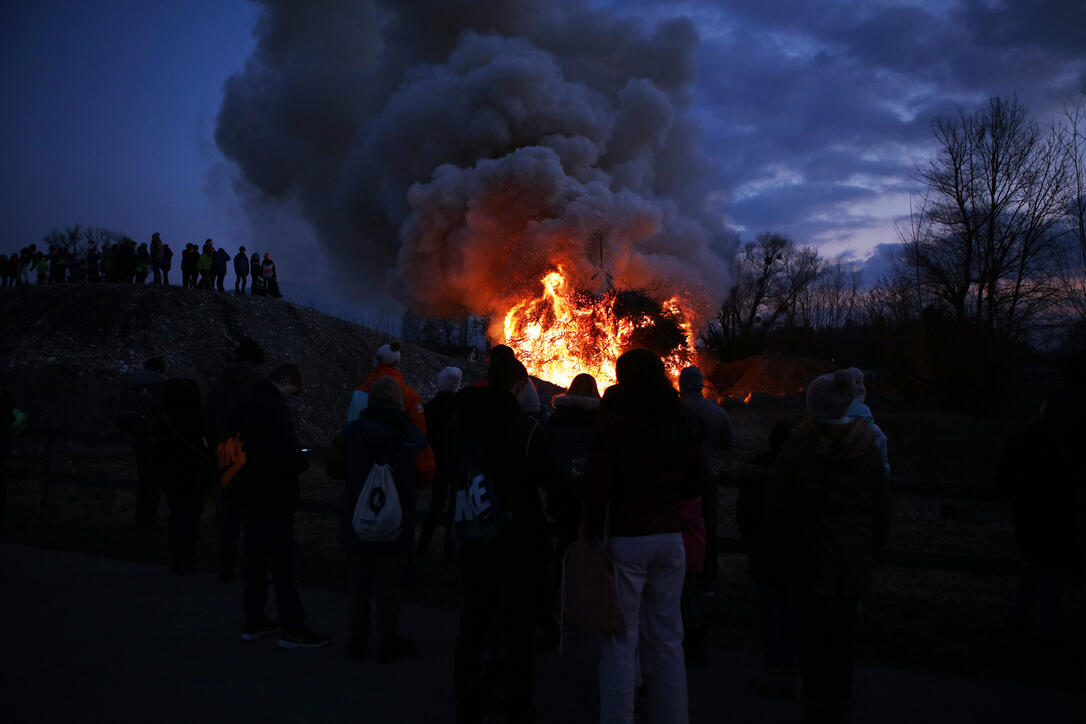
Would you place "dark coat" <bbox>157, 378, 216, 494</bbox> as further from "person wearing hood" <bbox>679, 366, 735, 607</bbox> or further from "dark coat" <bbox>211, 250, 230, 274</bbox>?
"dark coat" <bbox>211, 250, 230, 274</bbox>

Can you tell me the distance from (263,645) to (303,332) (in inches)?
836

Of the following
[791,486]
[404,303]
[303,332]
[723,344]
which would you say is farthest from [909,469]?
[723,344]

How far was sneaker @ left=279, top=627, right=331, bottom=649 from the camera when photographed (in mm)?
4516

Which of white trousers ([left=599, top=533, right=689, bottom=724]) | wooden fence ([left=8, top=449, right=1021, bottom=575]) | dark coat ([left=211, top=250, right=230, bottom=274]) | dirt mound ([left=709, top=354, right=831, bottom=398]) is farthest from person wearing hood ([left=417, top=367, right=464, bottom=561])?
dirt mound ([left=709, top=354, right=831, bottom=398])

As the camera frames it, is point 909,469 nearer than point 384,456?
No

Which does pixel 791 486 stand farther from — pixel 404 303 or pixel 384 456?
pixel 404 303

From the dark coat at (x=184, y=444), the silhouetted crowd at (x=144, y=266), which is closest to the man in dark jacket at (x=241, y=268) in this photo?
the silhouetted crowd at (x=144, y=266)

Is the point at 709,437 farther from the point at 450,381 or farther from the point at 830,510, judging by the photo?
the point at 450,381

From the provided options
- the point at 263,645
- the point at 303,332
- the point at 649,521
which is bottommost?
the point at 263,645

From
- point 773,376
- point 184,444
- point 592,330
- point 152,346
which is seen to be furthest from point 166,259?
point 773,376

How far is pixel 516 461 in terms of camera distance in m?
3.50

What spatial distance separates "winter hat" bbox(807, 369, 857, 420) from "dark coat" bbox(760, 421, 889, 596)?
0.07m

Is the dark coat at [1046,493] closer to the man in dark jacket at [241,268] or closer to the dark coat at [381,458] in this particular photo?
the dark coat at [381,458]

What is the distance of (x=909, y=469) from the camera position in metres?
17.6
